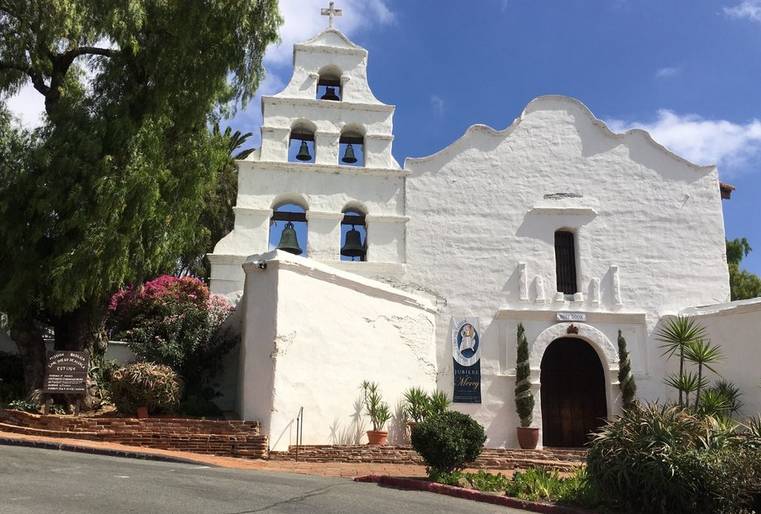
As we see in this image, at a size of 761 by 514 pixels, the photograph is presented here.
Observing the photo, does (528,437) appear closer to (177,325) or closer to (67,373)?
(177,325)

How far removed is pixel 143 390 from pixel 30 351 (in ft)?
12.0

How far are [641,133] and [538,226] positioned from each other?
14.6ft

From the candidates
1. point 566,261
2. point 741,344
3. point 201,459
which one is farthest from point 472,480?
point 741,344

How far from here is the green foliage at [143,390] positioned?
14.3 metres

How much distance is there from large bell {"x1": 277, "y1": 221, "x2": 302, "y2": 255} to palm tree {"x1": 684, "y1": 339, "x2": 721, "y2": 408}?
10.2 meters

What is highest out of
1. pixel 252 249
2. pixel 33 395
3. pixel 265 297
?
pixel 252 249

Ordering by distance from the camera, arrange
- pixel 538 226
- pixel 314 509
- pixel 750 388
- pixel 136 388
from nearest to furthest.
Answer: pixel 314 509
pixel 136 388
pixel 750 388
pixel 538 226

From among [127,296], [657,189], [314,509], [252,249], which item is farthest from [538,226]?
[314,509]

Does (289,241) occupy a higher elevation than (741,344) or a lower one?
higher

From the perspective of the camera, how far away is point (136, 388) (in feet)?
46.8

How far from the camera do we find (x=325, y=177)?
19188 millimetres

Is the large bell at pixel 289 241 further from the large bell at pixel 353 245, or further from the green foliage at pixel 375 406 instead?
the green foliage at pixel 375 406

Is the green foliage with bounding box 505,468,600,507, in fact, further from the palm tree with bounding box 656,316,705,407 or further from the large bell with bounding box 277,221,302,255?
the large bell with bounding box 277,221,302,255

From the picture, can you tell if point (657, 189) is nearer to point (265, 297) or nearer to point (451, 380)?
point (451, 380)
